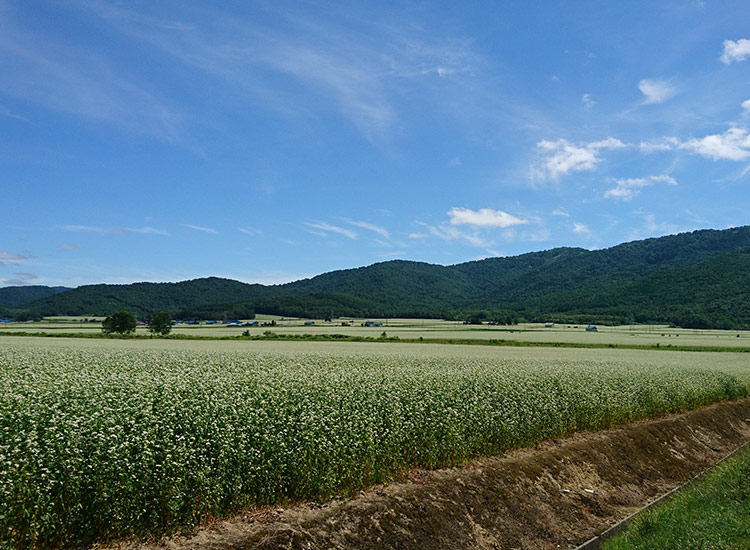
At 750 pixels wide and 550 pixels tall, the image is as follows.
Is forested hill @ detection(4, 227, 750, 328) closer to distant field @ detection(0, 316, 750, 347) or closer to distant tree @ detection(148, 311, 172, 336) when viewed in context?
distant field @ detection(0, 316, 750, 347)

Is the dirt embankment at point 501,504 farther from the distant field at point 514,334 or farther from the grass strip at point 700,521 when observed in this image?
the distant field at point 514,334

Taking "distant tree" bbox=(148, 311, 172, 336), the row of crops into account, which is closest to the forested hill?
"distant tree" bbox=(148, 311, 172, 336)

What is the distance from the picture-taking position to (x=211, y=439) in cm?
742

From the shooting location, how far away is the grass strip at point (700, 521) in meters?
8.39

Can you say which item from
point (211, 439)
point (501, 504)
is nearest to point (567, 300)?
point (501, 504)

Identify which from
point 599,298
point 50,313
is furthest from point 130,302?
point 599,298

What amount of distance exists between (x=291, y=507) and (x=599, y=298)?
148517mm

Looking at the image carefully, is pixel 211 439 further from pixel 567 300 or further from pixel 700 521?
pixel 567 300

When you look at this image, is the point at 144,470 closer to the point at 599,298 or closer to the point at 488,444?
the point at 488,444

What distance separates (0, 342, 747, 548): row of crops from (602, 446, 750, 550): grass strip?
10.6 feet

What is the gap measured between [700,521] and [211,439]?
8.82m

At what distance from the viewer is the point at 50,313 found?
123812mm

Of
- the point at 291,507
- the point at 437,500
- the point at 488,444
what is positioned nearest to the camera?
the point at 291,507

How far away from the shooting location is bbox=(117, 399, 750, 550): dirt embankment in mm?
7199
